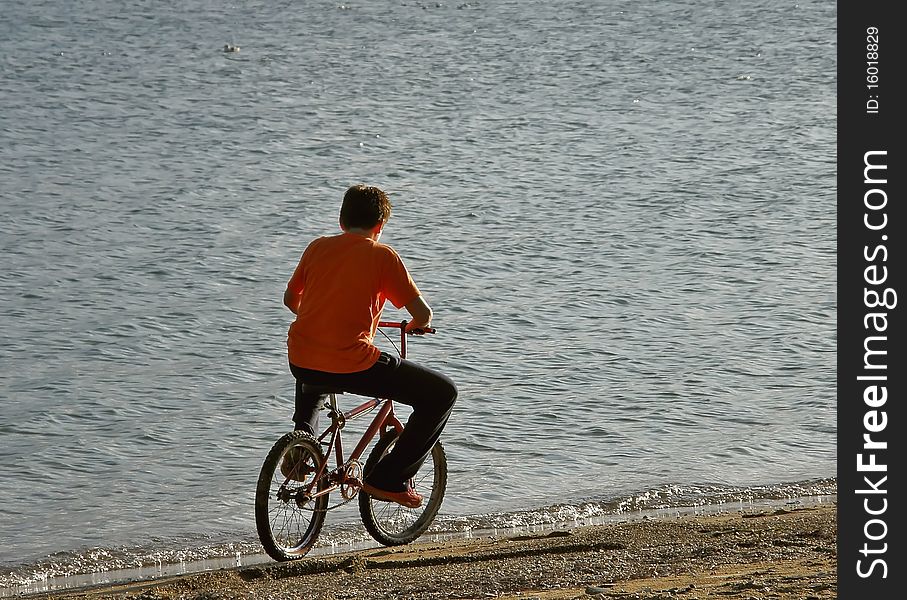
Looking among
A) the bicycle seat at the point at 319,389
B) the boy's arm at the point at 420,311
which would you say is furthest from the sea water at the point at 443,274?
the boy's arm at the point at 420,311

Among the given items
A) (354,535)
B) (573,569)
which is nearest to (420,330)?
(573,569)

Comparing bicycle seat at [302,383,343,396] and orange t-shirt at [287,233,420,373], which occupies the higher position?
orange t-shirt at [287,233,420,373]

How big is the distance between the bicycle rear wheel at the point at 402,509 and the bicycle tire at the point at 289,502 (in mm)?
248

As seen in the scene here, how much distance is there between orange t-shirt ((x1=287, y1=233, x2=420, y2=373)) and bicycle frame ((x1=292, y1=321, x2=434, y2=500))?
22 cm

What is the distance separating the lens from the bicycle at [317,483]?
18.6 ft

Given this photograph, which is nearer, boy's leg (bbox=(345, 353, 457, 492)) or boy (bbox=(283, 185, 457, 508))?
boy (bbox=(283, 185, 457, 508))

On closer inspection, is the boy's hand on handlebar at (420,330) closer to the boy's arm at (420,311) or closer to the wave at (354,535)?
the boy's arm at (420,311)

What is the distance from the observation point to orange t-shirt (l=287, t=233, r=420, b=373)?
5570 millimetres

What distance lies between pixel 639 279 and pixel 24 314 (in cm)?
551

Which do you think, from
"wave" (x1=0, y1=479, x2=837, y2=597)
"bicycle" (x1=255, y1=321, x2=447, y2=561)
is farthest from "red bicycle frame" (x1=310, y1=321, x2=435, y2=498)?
"wave" (x1=0, y1=479, x2=837, y2=597)

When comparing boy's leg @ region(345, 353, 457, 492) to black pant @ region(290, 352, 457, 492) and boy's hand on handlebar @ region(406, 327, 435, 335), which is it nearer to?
black pant @ region(290, 352, 457, 492)

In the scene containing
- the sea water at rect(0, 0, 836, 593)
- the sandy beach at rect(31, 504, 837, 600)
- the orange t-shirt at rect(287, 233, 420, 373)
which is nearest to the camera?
the sandy beach at rect(31, 504, 837, 600)
